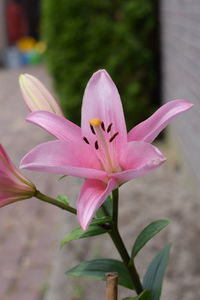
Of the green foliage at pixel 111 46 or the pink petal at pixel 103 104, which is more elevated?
the pink petal at pixel 103 104

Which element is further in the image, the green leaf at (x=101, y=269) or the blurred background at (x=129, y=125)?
the blurred background at (x=129, y=125)

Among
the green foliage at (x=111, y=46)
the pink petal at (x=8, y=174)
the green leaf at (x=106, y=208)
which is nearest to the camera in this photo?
the pink petal at (x=8, y=174)

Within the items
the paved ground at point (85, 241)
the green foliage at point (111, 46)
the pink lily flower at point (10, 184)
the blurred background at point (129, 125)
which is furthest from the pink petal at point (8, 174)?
the green foliage at point (111, 46)

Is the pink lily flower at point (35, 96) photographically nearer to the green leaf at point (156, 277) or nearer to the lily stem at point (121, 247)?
the lily stem at point (121, 247)

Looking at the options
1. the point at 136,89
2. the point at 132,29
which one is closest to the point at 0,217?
the point at 136,89

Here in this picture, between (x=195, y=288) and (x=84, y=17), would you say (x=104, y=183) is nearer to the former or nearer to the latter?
(x=195, y=288)

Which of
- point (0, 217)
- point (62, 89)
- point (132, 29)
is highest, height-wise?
point (132, 29)
